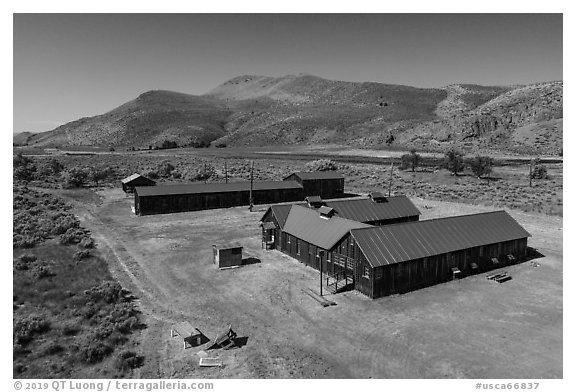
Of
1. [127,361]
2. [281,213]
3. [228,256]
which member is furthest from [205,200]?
[127,361]

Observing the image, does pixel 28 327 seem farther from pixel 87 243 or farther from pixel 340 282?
pixel 340 282

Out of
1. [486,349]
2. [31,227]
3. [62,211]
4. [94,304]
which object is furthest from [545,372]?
[62,211]

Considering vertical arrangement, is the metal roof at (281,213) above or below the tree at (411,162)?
below

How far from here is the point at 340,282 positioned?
28.8m

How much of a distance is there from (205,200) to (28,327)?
37.7 m

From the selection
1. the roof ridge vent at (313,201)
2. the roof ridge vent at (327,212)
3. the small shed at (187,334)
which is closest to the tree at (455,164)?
the roof ridge vent at (313,201)

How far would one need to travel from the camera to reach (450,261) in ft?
99.0

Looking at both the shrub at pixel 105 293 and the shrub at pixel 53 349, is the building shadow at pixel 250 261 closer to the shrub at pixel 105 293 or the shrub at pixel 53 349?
the shrub at pixel 105 293

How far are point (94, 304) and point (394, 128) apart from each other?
513 feet

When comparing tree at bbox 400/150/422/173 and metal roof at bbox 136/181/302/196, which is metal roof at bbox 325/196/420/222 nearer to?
metal roof at bbox 136/181/302/196

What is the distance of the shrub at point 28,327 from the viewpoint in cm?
2077

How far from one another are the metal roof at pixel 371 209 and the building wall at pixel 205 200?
2077 cm

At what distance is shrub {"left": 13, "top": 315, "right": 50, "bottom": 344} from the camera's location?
2077cm

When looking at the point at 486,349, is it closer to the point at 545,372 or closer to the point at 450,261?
the point at 545,372
